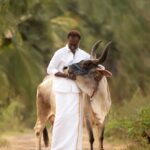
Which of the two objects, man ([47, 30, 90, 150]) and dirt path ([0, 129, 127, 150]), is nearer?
man ([47, 30, 90, 150])

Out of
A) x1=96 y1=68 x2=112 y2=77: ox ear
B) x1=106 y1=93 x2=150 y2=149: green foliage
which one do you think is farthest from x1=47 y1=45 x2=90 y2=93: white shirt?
x1=106 y1=93 x2=150 y2=149: green foliage

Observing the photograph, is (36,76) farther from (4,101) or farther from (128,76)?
(128,76)

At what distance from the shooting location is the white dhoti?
395 inches

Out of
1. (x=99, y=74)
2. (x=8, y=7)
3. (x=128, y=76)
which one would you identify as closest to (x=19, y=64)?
(x=8, y=7)

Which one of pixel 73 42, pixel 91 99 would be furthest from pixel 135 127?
pixel 73 42

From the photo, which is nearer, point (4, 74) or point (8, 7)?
point (8, 7)

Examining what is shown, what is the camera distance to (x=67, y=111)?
10023 millimetres

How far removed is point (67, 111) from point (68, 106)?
0.21 feet

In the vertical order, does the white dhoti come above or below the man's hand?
below

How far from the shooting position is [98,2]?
21.5m

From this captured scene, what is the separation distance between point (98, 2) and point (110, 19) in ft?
4.21

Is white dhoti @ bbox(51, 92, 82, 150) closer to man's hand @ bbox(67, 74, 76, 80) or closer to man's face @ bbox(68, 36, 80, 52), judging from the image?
man's hand @ bbox(67, 74, 76, 80)

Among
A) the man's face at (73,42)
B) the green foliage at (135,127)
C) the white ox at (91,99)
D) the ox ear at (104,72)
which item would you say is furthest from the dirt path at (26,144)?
the man's face at (73,42)

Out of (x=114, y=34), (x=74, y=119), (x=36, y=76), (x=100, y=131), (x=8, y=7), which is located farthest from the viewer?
(x=114, y=34)
